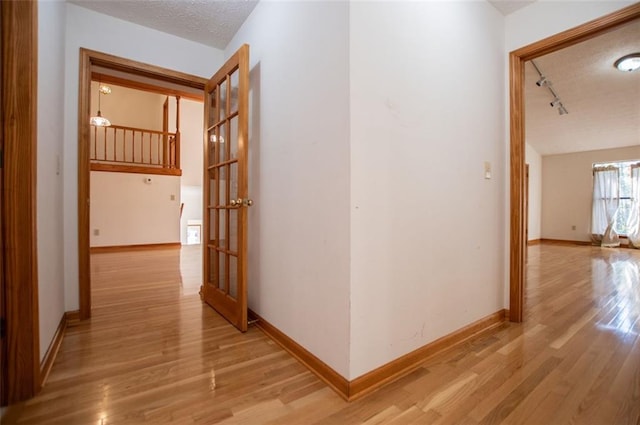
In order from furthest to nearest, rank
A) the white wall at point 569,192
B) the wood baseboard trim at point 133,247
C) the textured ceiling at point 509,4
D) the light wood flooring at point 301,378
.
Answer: the white wall at point 569,192 < the wood baseboard trim at point 133,247 < the textured ceiling at point 509,4 < the light wood flooring at point 301,378

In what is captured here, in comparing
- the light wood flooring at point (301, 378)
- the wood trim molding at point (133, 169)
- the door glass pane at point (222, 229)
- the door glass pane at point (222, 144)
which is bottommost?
the light wood flooring at point (301, 378)

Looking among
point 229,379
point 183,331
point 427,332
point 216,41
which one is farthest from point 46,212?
point 427,332

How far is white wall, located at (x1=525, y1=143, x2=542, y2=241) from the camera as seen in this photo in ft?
25.0

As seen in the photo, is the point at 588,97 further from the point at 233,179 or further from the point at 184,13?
the point at 184,13

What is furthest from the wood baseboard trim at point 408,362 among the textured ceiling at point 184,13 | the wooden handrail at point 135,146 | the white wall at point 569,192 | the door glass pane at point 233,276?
the white wall at point 569,192

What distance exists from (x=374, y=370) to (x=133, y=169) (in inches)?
264

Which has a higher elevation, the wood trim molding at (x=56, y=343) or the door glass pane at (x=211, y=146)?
the door glass pane at (x=211, y=146)

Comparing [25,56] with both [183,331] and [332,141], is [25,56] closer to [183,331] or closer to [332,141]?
[332,141]

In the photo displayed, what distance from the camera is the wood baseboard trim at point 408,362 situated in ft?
4.31

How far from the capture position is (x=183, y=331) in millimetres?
2006

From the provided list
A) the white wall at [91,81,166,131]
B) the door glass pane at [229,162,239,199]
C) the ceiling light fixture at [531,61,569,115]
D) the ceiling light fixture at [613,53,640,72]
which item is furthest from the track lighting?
the white wall at [91,81,166,131]

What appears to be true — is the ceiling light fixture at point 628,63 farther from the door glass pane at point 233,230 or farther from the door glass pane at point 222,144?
the door glass pane at point 233,230

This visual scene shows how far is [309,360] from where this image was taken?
60.2 inches

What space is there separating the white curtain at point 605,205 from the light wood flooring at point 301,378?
6.35 metres
